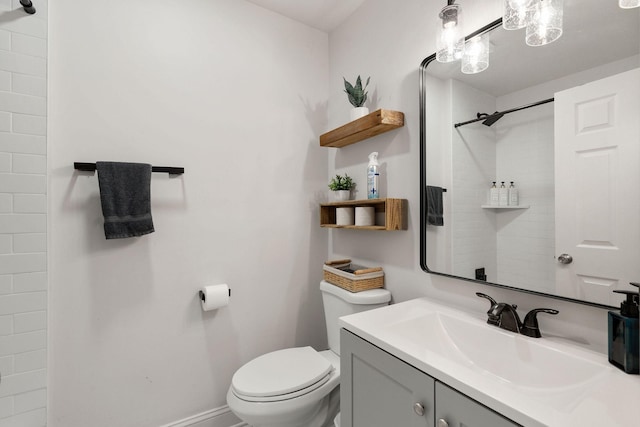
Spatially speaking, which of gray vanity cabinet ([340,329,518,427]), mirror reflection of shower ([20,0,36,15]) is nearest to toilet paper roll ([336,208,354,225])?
gray vanity cabinet ([340,329,518,427])

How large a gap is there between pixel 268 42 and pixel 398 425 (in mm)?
1969

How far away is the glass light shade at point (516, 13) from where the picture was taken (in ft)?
2.89

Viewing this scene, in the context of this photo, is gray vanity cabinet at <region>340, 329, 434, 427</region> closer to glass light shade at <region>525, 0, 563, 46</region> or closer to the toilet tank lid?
the toilet tank lid

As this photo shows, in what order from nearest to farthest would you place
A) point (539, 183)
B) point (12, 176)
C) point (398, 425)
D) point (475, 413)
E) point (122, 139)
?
point (475, 413) → point (398, 425) → point (539, 183) → point (12, 176) → point (122, 139)

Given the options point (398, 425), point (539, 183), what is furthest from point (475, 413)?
point (539, 183)

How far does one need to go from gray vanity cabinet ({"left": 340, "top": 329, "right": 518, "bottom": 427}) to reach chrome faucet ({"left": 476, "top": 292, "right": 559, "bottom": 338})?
1.26 ft

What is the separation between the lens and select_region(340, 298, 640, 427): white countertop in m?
0.56

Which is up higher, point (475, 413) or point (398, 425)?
point (475, 413)

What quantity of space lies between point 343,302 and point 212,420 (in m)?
0.97

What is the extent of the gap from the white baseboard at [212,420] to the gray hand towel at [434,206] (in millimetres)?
1499

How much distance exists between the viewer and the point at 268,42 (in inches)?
70.4

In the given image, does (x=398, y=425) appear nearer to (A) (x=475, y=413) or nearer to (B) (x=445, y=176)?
(A) (x=475, y=413)

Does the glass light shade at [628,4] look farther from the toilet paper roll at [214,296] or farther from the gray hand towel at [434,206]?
the toilet paper roll at [214,296]

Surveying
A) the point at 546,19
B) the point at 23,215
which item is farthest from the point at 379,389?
the point at 23,215
